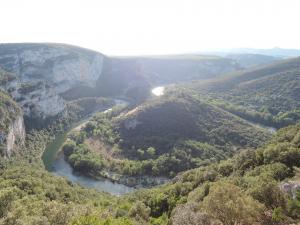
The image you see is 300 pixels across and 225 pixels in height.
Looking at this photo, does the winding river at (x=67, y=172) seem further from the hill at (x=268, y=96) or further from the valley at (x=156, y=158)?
the hill at (x=268, y=96)

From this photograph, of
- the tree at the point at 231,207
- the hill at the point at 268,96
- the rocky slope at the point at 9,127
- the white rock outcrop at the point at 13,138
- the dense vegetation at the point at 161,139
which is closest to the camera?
the tree at the point at 231,207

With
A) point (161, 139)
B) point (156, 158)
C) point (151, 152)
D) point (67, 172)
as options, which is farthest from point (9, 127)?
point (161, 139)

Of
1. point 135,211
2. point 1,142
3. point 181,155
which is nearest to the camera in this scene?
point 135,211

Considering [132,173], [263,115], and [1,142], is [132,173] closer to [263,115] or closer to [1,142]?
[1,142]

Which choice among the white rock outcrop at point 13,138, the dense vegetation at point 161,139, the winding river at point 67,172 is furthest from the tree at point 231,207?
the white rock outcrop at point 13,138

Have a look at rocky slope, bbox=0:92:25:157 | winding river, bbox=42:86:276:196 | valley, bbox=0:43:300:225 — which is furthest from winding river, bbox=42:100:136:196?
rocky slope, bbox=0:92:25:157

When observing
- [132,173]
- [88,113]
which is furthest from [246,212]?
[88,113]

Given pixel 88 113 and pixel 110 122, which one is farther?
pixel 88 113

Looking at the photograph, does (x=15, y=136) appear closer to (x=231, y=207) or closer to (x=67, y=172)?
(x=67, y=172)
